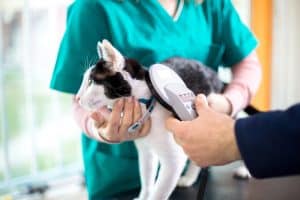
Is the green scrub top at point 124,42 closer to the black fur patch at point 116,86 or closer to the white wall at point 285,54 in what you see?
the black fur patch at point 116,86

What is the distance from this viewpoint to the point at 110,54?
0.59 meters


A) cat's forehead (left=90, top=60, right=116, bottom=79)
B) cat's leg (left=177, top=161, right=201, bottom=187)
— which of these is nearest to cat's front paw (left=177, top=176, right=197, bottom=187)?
cat's leg (left=177, top=161, right=201, bottom=187)

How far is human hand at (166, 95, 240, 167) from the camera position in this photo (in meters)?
0.55

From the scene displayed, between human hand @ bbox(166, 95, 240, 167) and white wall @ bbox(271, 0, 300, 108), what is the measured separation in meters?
1.04

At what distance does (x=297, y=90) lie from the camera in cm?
157

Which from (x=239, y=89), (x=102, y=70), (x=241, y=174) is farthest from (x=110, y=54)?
(x=241, y=174)

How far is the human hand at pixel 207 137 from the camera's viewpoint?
21.8 inches

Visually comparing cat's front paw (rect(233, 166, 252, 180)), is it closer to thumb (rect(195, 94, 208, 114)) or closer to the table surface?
the table surface

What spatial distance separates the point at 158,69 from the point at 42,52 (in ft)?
2.39

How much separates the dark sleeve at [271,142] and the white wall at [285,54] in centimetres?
108

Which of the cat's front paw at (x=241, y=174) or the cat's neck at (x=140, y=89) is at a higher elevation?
the cat's neck at (x=140, y=89)

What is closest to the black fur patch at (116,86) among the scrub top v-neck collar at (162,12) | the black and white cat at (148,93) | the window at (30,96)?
the black and white cat at (148,93)

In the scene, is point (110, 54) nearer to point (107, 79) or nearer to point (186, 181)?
point (107, 79)

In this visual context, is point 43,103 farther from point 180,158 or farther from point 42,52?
point 180,158
